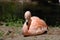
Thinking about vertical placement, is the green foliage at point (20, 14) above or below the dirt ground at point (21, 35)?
below

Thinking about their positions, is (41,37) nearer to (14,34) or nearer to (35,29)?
(35,29)

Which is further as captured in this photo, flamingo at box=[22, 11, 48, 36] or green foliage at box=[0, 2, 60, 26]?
green foliage at box=[0, 2, 60, 26]

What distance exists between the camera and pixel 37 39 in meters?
7.82

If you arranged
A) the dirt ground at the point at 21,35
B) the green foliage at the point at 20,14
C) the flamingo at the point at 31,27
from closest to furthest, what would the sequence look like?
the dirt ground at the point at 21,35, the flamingo at the point at 31,27, the green foliage at the point at 20,14

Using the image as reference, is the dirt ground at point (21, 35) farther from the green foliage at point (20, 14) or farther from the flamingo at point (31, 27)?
the green foliage at point (20, 14)

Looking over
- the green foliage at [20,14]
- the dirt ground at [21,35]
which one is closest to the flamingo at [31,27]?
the dirt ground at [21,35]

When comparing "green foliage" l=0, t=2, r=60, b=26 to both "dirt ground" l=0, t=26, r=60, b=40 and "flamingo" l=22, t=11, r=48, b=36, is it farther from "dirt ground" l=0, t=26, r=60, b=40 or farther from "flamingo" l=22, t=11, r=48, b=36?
"flamingo" l=22, t=11, r=48, b=36

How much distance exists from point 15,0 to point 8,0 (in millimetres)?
699

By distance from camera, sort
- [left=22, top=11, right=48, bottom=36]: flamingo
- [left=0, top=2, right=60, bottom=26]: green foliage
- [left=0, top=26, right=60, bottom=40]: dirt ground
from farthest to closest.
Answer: [left=0, top=2, right=60, bottom=26]: green foliage
[left=22, top=11, right=48, bottom=36]: flamingo
[left=0, top=26, right=60, bottom=40]: dirt ground

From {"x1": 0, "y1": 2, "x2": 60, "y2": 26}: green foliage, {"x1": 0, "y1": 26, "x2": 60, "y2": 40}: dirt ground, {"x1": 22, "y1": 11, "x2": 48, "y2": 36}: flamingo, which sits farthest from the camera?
{"x1": 0, "y1": 2, "x2": 60, "y2": 26}: green foliage

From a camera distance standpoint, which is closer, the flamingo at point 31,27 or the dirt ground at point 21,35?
the dirt ground at point 21,35

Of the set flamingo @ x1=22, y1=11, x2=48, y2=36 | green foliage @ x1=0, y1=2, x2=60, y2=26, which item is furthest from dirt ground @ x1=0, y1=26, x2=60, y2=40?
green foliage @ x1=0, y1=2, x2=60, y2=26

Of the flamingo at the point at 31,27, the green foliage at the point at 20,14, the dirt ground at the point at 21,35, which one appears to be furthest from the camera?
the green foliage at the point at 20,14

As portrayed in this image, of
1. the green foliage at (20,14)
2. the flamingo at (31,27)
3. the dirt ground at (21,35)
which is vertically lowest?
the green foliage at (20,14)
